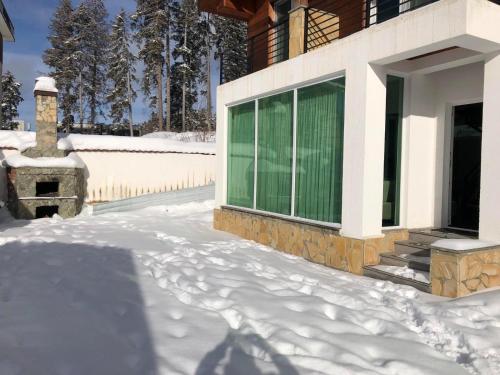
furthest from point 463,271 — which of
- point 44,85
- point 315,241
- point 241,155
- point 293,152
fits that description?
point 44,85

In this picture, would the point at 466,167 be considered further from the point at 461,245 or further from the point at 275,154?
the point at 275,154

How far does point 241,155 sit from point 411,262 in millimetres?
4488

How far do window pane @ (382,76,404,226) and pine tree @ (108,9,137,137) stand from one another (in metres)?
28.4

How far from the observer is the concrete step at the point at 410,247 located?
5.71 metres

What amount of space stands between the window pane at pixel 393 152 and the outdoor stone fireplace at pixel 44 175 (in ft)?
28.6

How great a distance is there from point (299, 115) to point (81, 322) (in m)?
4.85

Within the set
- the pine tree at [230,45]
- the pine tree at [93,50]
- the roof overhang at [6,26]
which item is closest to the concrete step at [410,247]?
the roof overhang at [6,26]

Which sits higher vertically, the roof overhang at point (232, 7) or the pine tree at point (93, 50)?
the pine tree at point (93, 50)

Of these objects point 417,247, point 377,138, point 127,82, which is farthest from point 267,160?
point 127,82

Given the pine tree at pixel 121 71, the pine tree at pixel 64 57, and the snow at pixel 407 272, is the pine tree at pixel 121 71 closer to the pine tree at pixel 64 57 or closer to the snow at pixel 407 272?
the pine tree at pixel 64 57

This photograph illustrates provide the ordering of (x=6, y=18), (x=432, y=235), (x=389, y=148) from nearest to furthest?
(x=432, y=235) → (x=389, y=148) → (x=6, y=18)

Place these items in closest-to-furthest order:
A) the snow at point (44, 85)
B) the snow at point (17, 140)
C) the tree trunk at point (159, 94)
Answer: the snow at point (44, 85) < the snow at point (17, 140) < the tree trunk at point (159, 94)

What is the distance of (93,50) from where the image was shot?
32.9 metres

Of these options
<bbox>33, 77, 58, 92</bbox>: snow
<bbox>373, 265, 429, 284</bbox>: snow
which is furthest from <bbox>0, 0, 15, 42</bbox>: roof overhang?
<bbox>373, 265, 429, 284</bbox>: snow
